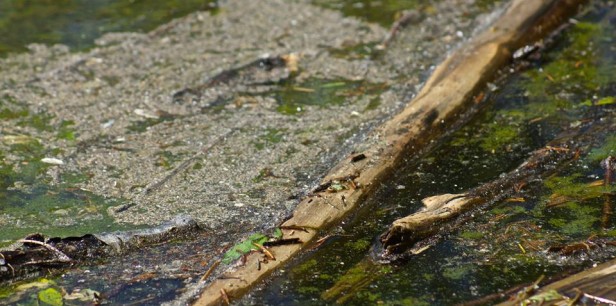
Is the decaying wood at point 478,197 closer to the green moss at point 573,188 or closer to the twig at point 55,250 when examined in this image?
the green moss at point 573,188

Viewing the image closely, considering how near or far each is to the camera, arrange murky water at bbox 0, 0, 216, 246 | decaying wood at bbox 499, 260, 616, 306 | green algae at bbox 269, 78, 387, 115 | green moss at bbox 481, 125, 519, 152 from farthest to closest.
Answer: green algae at bbox 269, 78, 387, 115 → green moss at bbox 481, 125, 519, 152 → murky water at bbox 0, 0, 216, 246 → decaying wood at bbox 499, 260, 616, 306

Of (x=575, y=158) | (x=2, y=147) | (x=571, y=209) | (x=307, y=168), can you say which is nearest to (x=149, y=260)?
(x=307, y=168)

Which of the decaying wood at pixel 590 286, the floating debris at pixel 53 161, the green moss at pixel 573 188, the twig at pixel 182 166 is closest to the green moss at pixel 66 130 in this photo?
the floating debris at pixel 53 161

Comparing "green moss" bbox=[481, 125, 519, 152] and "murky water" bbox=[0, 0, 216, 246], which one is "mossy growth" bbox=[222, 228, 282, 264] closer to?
"murky water" bbox=[0, 0, 216, 246]

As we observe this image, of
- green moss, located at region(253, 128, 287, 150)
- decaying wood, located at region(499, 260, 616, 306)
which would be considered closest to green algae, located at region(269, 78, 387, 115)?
green moss, located at region(253, 128, 287, 150)

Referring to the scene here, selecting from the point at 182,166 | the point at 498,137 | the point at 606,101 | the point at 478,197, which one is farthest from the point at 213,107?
the point at 606,101

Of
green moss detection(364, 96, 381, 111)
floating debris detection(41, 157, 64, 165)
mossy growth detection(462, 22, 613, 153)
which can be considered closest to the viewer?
floating debris detection(41, 157, 64, 165)
